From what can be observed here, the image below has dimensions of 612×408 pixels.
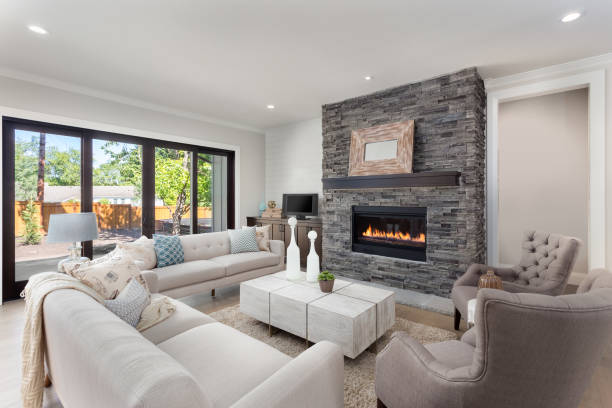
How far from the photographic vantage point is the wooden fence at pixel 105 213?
141 inches

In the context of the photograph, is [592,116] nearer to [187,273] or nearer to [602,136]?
[602,136]

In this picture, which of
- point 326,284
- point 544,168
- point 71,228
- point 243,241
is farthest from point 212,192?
point 544,168

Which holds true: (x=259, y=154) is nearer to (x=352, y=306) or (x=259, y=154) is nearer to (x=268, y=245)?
(x=268, y=245)

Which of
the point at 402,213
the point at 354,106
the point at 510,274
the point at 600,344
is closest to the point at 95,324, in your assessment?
the point at 600,344

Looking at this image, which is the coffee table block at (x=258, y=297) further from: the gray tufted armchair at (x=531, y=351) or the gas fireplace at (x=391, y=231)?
the gas fireplace at (x=391, y=231)

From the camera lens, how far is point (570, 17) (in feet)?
7.89

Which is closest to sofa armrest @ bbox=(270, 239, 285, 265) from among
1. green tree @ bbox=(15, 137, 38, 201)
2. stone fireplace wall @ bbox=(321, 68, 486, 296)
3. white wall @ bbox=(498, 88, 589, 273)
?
stone fireplace wall @ bbox=(321, 68, 486, 296)

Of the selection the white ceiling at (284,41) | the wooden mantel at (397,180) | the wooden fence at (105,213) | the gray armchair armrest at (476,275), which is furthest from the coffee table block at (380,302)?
the wooden fence at (105,213)

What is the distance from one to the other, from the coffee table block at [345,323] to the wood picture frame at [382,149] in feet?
7.12

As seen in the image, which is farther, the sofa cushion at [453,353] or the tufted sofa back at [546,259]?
the tufted sofa back at [546,259]

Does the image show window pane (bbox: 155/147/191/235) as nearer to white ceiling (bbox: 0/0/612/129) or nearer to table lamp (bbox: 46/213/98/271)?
white ceiling (bbox: 0/0/612/129)

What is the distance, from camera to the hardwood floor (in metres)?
1.75

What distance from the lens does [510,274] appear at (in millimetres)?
2637

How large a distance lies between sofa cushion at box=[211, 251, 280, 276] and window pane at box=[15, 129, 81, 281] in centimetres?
214
